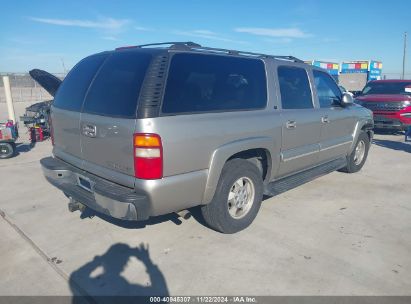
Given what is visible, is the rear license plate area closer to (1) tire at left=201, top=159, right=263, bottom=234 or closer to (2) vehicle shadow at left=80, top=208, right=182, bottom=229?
(2) vehicle shadow at left=80, top=208, right=182, bottom=229

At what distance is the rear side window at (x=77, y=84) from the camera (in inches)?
138

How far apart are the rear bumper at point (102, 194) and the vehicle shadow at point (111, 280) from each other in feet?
1.68

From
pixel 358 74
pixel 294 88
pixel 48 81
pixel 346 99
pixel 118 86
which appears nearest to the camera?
pixel 118 86

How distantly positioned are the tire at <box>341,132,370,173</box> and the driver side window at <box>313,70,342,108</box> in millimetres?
1177

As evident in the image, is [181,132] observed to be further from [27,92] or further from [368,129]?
[27,92]

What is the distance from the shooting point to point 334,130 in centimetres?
520

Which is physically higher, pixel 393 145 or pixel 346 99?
pixel 346 99

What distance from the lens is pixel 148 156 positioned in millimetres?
2785

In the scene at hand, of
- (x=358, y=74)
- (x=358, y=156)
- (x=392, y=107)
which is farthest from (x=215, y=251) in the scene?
(x=358, y=74)

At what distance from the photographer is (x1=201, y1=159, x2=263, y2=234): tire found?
348 cm

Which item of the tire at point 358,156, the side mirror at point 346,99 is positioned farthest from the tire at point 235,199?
the tire at point 358,156

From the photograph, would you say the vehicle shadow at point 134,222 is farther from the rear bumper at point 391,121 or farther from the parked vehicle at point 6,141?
the rear bumper at point 391,121

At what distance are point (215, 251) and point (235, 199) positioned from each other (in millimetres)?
648

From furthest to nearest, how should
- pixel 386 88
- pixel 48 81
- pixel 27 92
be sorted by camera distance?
pixel 27 92
pixel 386 88
pixel 48 81
